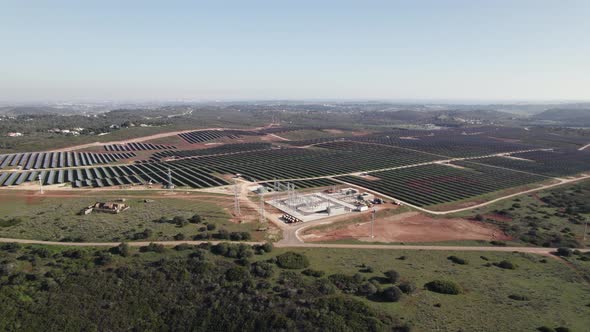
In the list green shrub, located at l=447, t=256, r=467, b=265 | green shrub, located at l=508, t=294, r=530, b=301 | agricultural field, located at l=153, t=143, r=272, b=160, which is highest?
agricultural field, located at l=153, t=143, r=272, b=160

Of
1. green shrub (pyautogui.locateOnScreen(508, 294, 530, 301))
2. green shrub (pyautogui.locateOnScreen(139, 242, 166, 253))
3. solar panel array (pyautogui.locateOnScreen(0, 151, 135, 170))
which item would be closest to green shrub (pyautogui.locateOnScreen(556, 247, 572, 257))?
green shrub (pyautogui.locateOnScreen(508, 294, 530, 301))

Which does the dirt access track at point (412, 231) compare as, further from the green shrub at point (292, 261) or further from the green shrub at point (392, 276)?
the green shrub at point (392, 276)

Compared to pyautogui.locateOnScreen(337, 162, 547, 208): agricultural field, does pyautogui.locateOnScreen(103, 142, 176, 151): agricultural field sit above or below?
above

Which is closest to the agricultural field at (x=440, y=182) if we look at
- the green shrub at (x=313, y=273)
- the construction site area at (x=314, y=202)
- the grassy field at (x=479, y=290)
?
the construction site area at (x=314, y=202)

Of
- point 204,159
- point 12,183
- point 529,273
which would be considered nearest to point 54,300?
point 529,273

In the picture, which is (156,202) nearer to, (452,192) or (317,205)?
(317,205)

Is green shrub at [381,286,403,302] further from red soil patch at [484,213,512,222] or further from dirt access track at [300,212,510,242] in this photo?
red soil patch at [484,213,512,222]
